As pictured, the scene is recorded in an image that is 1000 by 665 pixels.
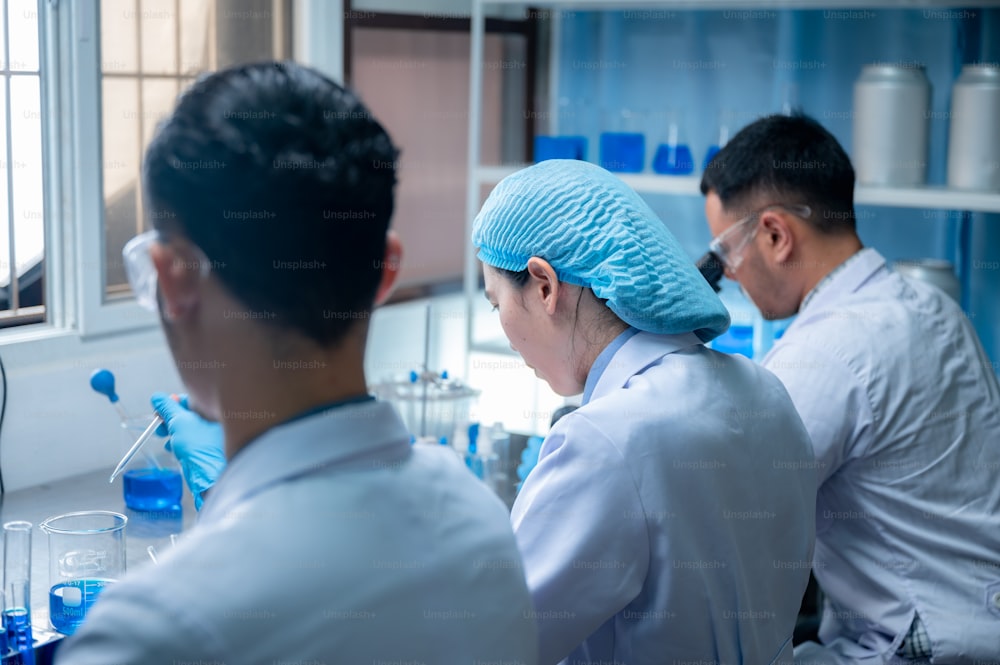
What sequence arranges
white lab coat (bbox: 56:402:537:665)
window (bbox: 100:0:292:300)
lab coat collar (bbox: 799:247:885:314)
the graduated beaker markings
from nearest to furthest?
white lab coat (bbox: 56:402:537:665) < the graduated beaker markings < lab coat collar (bbox: 799:247:885:314) < window (bbox: 100:0:292:300)

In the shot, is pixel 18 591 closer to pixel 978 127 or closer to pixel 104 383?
pixel 104 383

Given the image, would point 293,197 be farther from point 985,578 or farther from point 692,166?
point 692,166

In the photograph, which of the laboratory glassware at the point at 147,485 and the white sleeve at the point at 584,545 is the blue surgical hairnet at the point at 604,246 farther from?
the laboratory glassware at the point at 147,485

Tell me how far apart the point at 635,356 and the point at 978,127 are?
5.28ft

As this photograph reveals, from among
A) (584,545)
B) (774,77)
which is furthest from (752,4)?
(584,545)

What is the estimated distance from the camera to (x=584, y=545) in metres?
1.24

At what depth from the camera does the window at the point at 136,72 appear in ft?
7.65

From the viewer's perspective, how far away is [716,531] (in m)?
1.30

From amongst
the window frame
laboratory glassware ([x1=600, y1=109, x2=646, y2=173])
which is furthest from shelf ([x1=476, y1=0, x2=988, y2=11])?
the window frame

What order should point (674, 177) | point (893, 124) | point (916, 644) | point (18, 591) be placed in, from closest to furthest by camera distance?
point (18, 591) → point (916, 644) → point (893, 124) → point (674, 177)

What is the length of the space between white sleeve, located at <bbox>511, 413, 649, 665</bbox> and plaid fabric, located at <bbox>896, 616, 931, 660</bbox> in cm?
75

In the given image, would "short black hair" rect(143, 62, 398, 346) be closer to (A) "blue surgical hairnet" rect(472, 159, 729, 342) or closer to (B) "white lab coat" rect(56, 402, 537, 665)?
(B) "white lab coat" rect(56, 402, 537, 665)

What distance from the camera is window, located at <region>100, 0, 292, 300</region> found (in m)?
2.33

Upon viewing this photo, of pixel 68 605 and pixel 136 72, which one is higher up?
pixel 136 72
